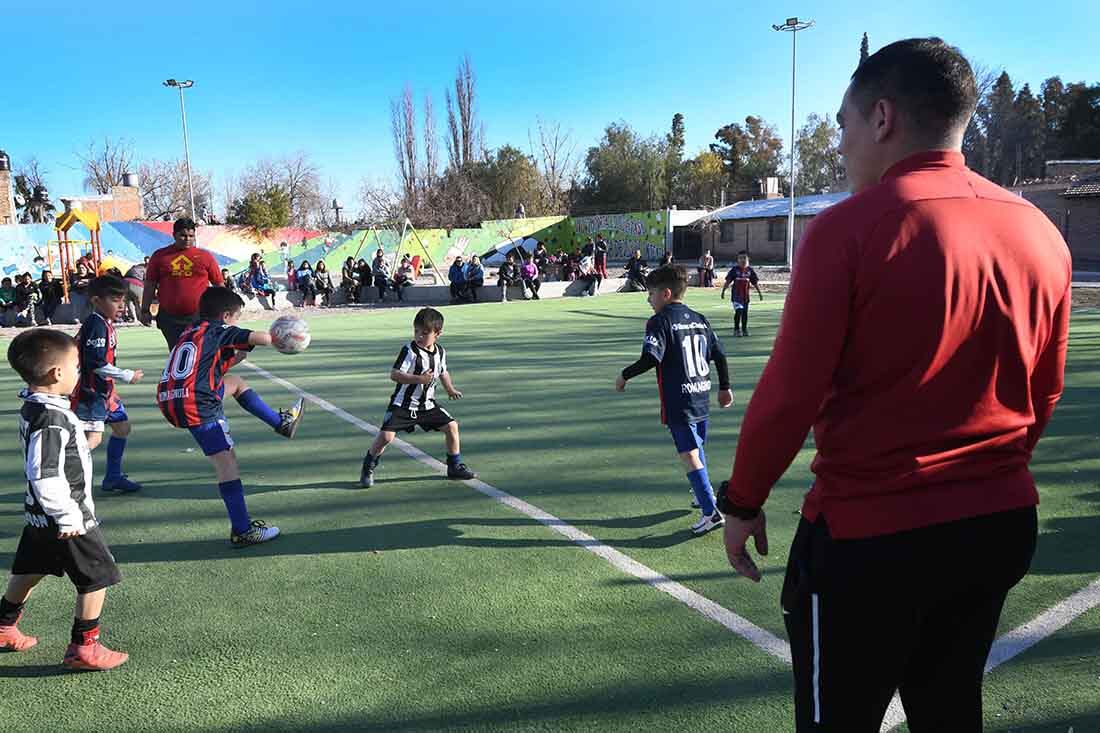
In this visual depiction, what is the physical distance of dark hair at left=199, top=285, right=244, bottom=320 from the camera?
482cm

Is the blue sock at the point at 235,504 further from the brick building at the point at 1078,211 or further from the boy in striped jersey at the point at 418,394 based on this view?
the brick building at the point at 1078,211

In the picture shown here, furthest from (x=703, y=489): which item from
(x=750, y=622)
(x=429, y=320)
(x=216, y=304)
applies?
(x=216, y=304)

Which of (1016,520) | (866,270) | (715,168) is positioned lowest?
(1016,520)

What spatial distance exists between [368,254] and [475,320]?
20851mm

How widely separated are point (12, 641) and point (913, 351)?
3.93 m

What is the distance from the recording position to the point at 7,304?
21047 mm

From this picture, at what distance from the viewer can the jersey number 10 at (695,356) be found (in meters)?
4.82

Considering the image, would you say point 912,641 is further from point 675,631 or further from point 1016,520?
point 675,631

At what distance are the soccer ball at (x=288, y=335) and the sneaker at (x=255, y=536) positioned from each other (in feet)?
3.67

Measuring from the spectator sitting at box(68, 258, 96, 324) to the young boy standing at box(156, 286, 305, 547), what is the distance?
17874mm

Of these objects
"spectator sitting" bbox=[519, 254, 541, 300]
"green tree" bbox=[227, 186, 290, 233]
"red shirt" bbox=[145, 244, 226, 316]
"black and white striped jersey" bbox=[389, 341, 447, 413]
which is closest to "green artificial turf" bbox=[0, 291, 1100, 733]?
"black and white striped jersey" bbox=[389, 341, 447, 413]

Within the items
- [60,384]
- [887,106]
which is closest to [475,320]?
[60,384]

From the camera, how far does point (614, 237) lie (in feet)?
170

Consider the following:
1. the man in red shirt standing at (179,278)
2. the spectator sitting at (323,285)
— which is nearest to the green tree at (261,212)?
the spectator sitting at (323,285)
